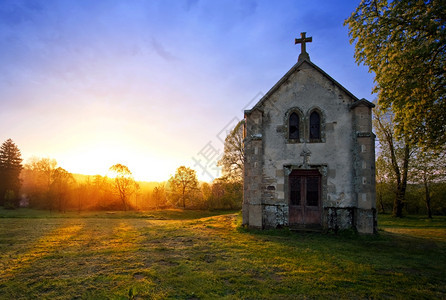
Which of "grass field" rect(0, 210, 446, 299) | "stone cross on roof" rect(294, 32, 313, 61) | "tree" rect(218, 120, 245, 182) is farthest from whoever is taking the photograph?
"tree" rect(218, 120, 245, 182)

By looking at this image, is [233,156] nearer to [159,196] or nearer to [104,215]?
[104,215]

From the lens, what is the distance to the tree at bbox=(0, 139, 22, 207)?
37169 mm

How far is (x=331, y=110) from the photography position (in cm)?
1298

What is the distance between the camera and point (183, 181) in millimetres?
38969

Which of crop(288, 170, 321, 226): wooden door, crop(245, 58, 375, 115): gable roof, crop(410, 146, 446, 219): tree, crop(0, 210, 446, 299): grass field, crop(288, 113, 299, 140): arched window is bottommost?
crop(0, 210, 446, 299): grass field

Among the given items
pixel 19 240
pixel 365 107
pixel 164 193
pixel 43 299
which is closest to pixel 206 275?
pixel 43 299

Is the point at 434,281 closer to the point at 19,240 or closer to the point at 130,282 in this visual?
the point at 130,282

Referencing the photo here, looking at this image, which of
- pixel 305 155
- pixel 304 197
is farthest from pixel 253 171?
pixel 304 197

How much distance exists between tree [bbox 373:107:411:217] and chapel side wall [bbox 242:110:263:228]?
54.2 feet

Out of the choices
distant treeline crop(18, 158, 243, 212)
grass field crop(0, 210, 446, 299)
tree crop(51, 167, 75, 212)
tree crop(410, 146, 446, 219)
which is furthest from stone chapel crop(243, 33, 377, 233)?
tree crop(51, 167, 75, 212)

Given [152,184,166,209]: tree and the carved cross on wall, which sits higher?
the carved cross on wall

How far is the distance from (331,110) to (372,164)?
3.60 meters

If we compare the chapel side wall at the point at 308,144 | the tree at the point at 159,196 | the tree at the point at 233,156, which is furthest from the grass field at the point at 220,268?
the tree at the point at 159,196

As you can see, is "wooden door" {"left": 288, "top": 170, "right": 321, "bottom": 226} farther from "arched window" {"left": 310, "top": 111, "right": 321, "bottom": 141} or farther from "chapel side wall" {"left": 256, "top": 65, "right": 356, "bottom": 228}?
"arched window" {"left": 310, "top": 111, "right": 321, "bottom": 141}
